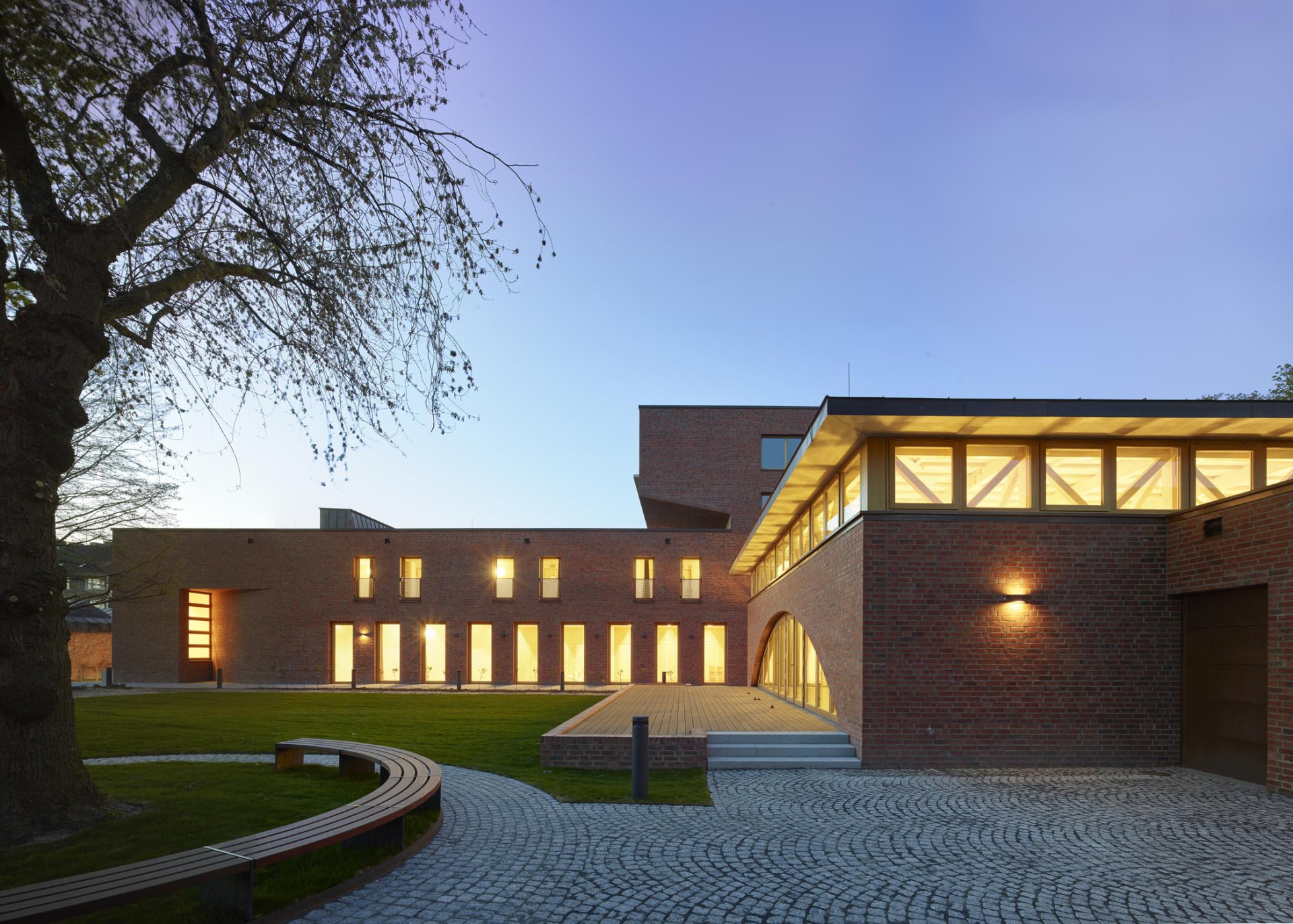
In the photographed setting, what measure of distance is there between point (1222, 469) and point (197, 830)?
41.0 feet

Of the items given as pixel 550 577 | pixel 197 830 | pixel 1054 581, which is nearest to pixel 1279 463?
pixel 1054 581

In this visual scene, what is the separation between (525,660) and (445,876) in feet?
83.9

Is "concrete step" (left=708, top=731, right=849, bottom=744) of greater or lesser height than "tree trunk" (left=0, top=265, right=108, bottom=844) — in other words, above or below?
below

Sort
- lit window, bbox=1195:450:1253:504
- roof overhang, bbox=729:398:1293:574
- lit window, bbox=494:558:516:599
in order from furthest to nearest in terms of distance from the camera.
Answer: lit window, bbox=494:558:516:599
lit window, bbox=1195:450:1253:504
roof overhang, bbox=729:398:1293:574

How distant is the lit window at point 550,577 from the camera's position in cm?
3086

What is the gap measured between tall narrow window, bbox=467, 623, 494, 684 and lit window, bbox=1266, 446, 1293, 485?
25.4 metres

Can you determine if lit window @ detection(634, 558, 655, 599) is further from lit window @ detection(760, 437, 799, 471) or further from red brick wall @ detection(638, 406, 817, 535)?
lit window @ detection(760, 437, 799, 471)

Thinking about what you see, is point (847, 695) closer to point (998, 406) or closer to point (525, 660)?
point (998, 406)

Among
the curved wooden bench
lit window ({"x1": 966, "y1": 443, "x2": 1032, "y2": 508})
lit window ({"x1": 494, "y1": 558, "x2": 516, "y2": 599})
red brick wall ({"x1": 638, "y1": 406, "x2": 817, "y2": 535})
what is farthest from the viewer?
red brick wall ({"x1": 638, "y1": 406, "x2": 817, "y2": 535})

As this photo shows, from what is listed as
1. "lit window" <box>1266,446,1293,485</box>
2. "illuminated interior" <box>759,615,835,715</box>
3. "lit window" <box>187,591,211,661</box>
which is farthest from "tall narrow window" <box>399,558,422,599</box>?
"lit window" <box>1266,446,1293,485</box>

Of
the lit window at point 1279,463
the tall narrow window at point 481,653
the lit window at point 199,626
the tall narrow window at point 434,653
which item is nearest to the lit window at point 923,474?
the lit window at point 1279,463

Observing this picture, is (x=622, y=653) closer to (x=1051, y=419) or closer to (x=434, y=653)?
(x=434, y=653)

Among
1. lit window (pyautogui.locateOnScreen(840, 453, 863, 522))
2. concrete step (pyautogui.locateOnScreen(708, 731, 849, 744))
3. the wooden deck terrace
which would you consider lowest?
the wooden deck terrace

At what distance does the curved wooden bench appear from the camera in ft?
12.6
